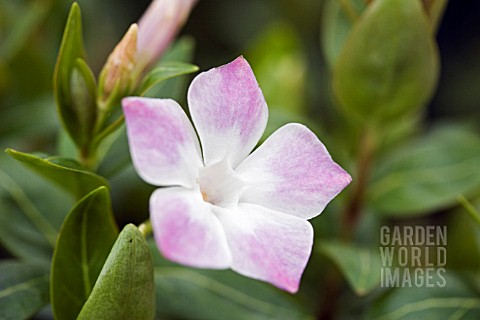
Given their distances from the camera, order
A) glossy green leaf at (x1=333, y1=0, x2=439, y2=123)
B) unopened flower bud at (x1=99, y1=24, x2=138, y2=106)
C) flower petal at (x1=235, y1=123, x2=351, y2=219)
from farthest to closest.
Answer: glossy green leaf at (x1=333, y1=0, x2=439, y2=123) → unopened flower bud at (x1=99, y1=24, x2=138, y2=106) → flower petal at (x1=235, y1=123, x2=351, y2=219)

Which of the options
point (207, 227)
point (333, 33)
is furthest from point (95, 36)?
point (207, 227)

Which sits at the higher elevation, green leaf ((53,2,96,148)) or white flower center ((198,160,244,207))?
green leaf ((53,2,96,148))

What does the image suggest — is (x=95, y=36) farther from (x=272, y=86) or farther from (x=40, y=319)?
(x=40, y=319)

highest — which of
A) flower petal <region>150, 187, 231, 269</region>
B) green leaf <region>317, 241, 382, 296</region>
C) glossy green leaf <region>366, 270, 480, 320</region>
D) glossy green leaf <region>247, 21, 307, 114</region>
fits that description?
flower petal <region>150, 187, 231, 269</region>

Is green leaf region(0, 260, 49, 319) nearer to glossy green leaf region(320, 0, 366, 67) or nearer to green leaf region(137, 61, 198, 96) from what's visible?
green leaf region(137, 61, 198, 96)

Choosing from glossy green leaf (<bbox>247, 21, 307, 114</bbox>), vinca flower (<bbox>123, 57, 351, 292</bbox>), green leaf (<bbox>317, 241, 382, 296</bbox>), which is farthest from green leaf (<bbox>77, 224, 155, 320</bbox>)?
glossy green leaf (<bbox>247, 21, 307, 114</bbox>)

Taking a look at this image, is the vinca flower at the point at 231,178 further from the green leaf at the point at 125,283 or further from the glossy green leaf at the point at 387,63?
the glossy green leaf at the point at 387,63
